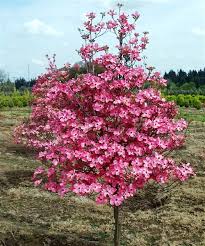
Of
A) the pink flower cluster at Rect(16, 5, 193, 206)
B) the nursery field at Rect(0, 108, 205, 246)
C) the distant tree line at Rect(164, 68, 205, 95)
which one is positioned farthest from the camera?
the distant tree line at Rect(164, 68, 205, 95)

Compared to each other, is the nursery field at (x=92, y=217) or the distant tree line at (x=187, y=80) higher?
the distant tree line at (x=187, y=80)

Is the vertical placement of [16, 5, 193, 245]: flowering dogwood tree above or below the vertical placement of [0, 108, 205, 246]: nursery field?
above

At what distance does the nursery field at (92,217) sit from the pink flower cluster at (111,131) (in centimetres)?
172

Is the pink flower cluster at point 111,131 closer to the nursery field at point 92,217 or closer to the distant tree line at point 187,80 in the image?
the nursery field at point 92,217

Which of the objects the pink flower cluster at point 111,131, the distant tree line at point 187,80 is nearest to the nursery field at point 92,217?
the pink flower cluster at point 111,131

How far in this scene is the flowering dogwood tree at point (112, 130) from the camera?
15.5 ft

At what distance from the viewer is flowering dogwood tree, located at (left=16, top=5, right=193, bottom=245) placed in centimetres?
471

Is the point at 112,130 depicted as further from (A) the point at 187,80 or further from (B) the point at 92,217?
(A) the point at 187,80

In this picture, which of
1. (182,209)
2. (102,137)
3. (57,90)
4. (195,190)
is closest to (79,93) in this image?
(57,90)

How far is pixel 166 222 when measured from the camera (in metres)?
7.43

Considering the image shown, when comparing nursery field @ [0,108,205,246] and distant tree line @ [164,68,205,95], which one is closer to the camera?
nursery field @ [0,108,205,246]

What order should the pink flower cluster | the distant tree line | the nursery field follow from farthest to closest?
the distant tree line < the nursery field < the pink flower cluster

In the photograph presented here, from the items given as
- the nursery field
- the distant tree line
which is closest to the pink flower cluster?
the nursery field

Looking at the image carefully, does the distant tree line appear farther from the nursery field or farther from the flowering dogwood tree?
the flowering dogwood tree
